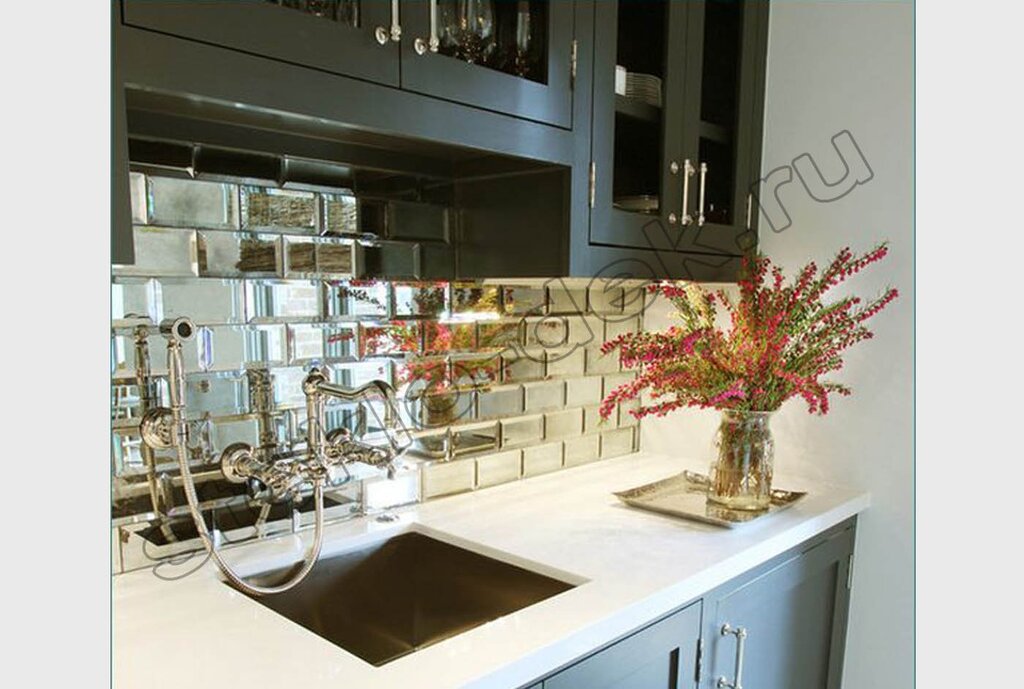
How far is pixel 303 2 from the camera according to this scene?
112 centimetres

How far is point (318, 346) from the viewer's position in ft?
4.90

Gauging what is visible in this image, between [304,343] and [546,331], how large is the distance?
72 centimetres

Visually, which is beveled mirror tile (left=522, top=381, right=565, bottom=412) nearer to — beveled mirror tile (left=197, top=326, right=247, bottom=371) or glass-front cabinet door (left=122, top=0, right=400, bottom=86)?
beveled mirror tile (left=197, top=326, right=247, bottom=371)

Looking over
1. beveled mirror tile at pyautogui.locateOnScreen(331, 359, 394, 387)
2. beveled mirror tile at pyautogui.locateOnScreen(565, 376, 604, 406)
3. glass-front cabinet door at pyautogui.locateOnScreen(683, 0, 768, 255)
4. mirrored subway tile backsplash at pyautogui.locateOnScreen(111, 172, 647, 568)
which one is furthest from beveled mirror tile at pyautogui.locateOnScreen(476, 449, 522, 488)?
glass-front cabinet door at pyautogui.locateOnScreen(683, 0, 768, 255)

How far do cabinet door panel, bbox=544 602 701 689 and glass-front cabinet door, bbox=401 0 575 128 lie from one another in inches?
36.5

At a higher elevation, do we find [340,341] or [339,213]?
[339,213]

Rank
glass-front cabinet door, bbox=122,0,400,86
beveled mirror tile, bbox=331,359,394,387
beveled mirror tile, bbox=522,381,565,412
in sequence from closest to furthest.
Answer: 1. glass-front cabinet door, bbox=122,0,400,86
2. beveled mirror tile, bbox=331,359,394,387
3. beveled mirror tile, bbox=522,381,565,412

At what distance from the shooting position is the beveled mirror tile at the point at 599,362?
2.13 m

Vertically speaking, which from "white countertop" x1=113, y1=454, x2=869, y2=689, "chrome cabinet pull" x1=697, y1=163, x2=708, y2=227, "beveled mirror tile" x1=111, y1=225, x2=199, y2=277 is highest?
"chrome cabinet pull" x1=697, y1=163, x2=708, y2=227

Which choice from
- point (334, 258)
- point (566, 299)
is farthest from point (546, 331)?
point (334, 258)

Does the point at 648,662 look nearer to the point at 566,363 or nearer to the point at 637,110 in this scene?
the point at 566,363

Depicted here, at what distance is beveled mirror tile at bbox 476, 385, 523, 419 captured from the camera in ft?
6.00

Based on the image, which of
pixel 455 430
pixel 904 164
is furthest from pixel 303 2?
pixel 904 164

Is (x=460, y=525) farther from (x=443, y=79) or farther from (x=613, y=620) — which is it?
(x=443, y=79)
